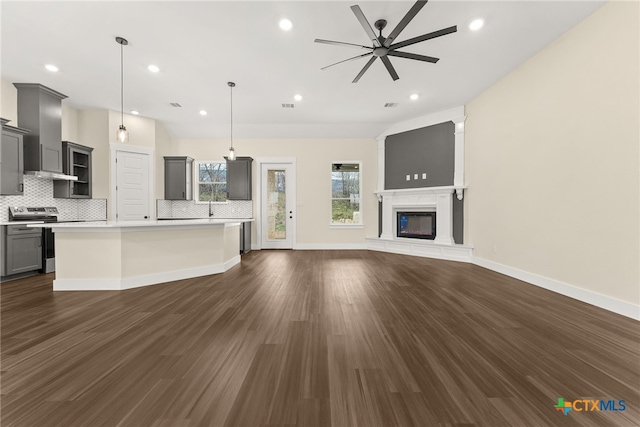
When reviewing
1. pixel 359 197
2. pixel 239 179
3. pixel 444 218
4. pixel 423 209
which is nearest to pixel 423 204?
pixel 423 209

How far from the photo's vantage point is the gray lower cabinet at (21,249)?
3.64 metres

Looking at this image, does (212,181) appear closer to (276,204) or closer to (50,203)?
Answer: (276,204)

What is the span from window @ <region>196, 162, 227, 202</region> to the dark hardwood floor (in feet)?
13.2

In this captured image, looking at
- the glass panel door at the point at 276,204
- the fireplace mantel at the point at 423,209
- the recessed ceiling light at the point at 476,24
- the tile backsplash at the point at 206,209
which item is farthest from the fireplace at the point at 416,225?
the tile backsplash at the point at 206,209

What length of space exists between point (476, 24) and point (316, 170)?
4571mm

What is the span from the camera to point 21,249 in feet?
12.4

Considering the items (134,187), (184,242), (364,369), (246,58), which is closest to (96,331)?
(184,242)

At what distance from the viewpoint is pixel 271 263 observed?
497cm

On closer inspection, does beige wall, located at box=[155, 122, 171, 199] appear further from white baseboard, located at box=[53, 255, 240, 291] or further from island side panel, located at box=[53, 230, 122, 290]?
white baseboard, located at box=[53, 255, 240, 291]

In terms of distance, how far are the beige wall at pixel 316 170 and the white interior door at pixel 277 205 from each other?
0.20 metres

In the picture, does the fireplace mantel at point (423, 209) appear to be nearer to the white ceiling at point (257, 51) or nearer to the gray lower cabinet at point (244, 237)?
the white ceiling at point (257, 51)

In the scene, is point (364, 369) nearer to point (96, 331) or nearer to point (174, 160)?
point (96, 331)

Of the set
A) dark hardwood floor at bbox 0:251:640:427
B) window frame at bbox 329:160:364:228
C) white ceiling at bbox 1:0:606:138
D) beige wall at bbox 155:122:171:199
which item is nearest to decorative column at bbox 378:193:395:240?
window frame at bbox 329:160:364:228

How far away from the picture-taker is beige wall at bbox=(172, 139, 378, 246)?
6.79 metres
